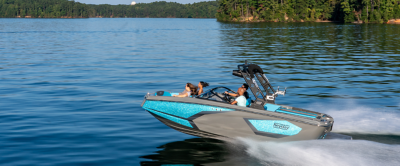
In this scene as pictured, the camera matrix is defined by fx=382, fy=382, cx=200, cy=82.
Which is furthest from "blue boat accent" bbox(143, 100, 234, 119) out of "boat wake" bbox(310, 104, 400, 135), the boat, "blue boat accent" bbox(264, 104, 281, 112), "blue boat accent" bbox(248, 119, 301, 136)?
"boat wake" bbox(310, 104, 400, 135)

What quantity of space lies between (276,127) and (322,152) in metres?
1.12

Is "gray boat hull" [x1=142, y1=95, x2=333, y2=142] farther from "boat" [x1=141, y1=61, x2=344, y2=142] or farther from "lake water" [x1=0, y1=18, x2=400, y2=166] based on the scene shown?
"lake water" [x1=0, y1=18, x2=400, y2=166]

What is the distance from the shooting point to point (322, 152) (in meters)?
8.29

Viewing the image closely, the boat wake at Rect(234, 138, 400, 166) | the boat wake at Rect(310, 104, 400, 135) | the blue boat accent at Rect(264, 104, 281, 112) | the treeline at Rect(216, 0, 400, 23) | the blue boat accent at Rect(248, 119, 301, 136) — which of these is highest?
the treeline at Rect(216, 0, 400, 23)

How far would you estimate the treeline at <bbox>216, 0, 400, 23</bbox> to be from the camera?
4006 inches

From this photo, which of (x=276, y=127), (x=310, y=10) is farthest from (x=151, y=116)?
(x=310, y=10)

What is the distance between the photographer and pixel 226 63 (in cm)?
2528

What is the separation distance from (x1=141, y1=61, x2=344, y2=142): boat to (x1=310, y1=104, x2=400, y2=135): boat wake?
141 centimetres

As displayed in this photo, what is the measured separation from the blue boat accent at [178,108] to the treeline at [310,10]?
102 m

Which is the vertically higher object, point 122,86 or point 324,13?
point 324,13

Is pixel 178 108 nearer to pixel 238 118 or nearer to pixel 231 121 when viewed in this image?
pixel 231 121

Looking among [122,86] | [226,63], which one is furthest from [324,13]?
[122,86]

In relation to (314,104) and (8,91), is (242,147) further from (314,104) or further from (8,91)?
(8,91)

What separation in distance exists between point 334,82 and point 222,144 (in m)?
10.5
